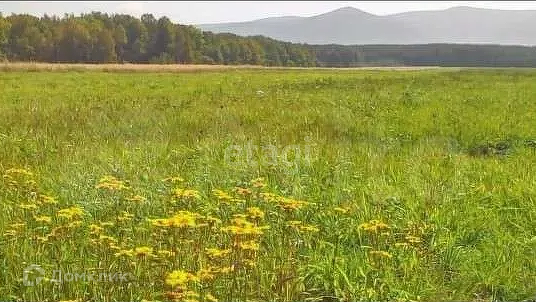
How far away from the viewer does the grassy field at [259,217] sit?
379cm

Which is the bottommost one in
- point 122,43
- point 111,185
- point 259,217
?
point 259,217

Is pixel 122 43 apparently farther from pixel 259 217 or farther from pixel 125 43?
pixel 259 217

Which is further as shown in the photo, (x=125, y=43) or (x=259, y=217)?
(x=125, y=43)

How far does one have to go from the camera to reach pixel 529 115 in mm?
14117

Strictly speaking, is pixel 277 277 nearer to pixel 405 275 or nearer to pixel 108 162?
pixel 405 275

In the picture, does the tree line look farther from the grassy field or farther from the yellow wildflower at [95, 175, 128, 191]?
the yellow wildflower at [95, 175, 128, 191]

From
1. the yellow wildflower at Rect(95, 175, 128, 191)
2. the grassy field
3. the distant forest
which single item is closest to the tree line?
the distant forest

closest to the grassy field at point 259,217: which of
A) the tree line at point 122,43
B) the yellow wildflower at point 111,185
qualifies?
the yellow wildflower at point 111,185

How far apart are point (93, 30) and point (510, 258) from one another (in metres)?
128

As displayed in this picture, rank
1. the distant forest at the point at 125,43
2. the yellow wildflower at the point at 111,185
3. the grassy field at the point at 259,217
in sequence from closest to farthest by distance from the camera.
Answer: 1. the grassy field at the point at 259,217
2. the yellow wildflower at the point at 111,185
3. the distant forest at the point at 125,43

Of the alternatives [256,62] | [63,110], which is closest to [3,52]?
[256,62]

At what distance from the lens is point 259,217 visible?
4500mm

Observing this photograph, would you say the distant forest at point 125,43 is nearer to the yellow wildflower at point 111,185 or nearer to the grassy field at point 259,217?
the grassy field at point 259,217

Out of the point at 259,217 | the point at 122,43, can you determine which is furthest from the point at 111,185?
the point at 122,43
